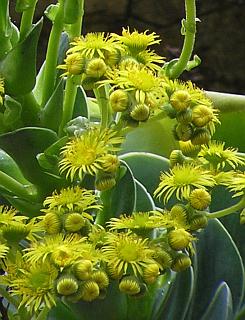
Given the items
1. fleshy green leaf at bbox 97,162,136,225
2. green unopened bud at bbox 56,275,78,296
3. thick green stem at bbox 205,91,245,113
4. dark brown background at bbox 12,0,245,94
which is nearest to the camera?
green unopened bud at bbox 56,275,78,296

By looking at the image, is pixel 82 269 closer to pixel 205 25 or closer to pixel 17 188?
pixel 17 188

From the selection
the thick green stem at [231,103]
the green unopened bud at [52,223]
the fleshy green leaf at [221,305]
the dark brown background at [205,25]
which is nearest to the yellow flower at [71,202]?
the green unopened bud at [52,223]

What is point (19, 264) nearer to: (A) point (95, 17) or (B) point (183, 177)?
(B) point (183, 177)

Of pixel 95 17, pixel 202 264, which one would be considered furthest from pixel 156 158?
pixel 95 17

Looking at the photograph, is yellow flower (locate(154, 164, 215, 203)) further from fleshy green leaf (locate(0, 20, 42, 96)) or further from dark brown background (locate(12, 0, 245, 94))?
dark brown background (locate(12, 0, 245, 94))

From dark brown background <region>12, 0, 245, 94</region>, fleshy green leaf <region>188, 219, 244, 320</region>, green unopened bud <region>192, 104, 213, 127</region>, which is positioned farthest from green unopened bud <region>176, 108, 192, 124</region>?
dark brown background <region>12, 0, 245, 94</region>

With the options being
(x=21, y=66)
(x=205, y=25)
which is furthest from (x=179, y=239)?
(x=205, y=25)
